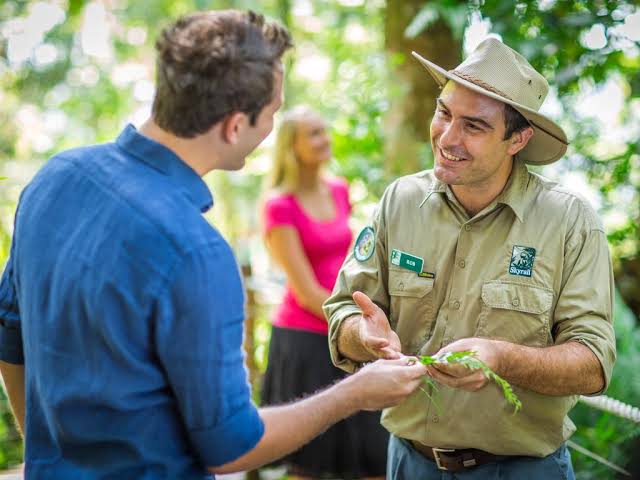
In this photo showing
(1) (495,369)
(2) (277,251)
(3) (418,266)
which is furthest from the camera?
(2) (277,251)

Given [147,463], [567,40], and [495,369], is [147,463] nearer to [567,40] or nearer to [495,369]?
[495,369]

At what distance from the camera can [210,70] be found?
56.6 inches

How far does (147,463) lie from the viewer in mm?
1415

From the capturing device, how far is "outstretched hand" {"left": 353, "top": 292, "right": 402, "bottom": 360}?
185cm

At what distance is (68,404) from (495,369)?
0.99 meters

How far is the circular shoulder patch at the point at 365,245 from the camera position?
2123 millimetres

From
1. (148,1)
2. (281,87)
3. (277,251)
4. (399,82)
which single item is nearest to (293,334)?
(277,251)

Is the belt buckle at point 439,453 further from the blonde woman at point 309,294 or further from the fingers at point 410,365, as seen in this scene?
the blonde woman at point 309,294

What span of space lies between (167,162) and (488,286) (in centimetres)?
96

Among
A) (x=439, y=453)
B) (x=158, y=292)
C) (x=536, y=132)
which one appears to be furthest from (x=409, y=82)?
(x=158, y=292)

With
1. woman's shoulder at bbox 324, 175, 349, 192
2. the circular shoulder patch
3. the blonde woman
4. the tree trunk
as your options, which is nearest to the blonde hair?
the blonde woman

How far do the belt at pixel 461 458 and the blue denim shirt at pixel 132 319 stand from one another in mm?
756

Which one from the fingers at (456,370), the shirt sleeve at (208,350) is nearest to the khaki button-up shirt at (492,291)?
the fingers at (456,370)

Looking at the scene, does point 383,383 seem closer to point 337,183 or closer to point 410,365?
point 410,365
